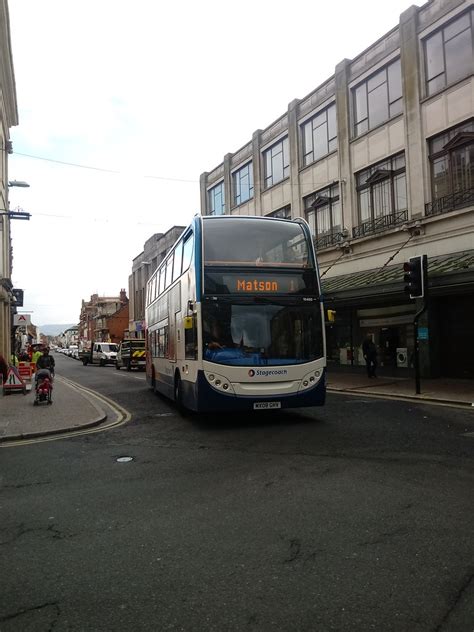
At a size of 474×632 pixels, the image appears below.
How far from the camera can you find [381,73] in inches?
854

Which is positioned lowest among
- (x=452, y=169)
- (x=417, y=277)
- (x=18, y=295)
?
(x=417, y=277)

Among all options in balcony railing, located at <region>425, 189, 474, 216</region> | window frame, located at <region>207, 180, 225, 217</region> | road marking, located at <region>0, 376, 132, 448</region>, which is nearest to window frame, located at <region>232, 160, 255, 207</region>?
window frame, located at <region>207, 180, 225, 217</region>

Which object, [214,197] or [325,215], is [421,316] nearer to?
[325,215]

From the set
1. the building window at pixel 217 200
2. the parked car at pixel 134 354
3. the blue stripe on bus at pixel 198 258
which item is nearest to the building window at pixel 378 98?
the building window at pixel 217 200

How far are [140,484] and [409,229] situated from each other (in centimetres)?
1650

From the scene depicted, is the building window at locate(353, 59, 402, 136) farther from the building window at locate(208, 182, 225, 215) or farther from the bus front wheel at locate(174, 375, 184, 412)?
the bus front wheel at locate(174, 375, 184, 412)

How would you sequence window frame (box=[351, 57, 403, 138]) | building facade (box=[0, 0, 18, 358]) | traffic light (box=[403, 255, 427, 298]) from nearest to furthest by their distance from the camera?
1. traffic light (box=[403, 255, 427, 298])
2. window frame (box=[351, 57, 403, 138])
3. building facade (box=[0, 0, 18, 358])

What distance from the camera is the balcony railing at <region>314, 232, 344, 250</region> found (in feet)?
78.8

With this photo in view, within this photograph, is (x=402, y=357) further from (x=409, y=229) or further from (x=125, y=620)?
(x=125, y=620)

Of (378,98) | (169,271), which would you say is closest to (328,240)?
(378,98)

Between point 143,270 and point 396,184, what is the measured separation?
43.2 meters

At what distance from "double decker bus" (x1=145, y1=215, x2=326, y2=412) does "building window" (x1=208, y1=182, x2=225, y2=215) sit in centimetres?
2550

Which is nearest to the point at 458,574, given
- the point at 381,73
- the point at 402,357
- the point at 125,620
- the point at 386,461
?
the point at 125,620

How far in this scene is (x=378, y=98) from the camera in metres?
21.9
